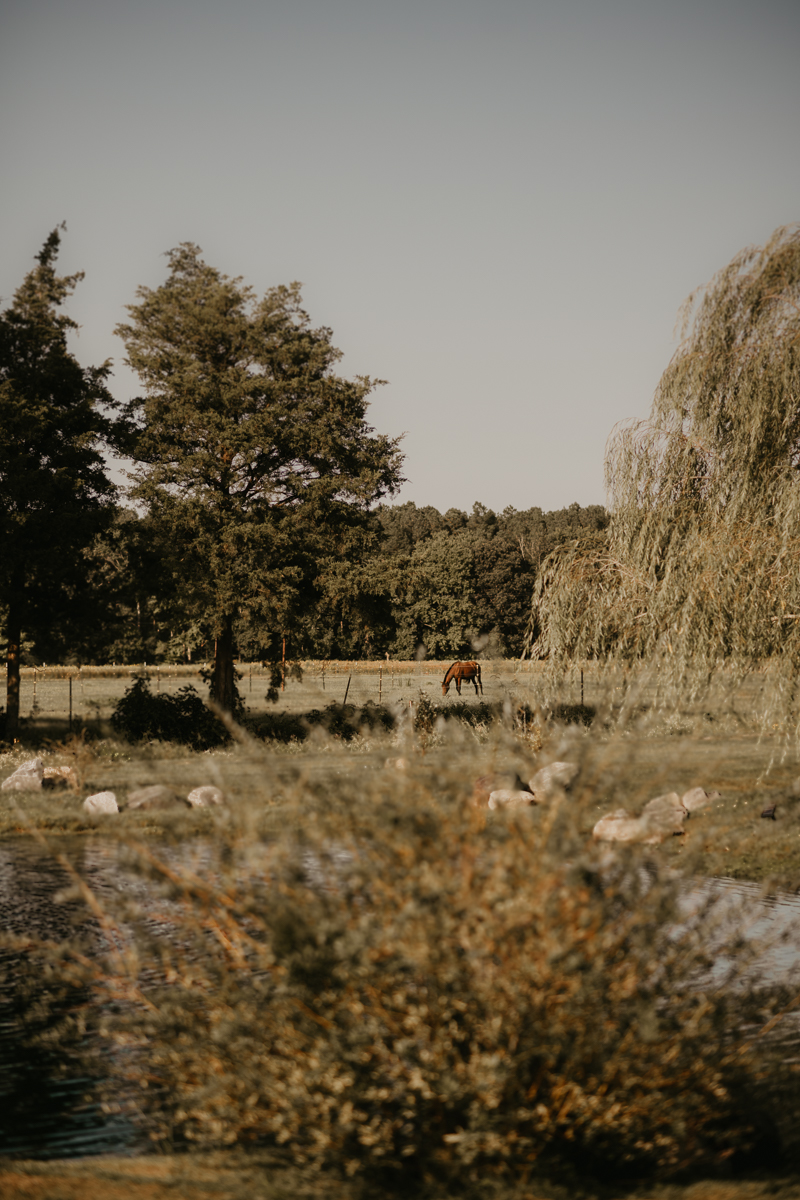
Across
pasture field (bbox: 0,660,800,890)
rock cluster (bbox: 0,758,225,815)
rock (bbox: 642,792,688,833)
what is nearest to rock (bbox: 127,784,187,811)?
rock cluster (bbox: 0,758,225,815)

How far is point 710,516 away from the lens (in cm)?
1561

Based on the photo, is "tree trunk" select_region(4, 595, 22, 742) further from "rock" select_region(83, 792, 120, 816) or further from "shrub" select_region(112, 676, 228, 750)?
"rock" select_region(83, 792, 120, 816)

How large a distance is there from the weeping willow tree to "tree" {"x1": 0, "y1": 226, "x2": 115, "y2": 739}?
1157cm

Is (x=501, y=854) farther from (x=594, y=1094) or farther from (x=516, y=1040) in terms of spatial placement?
(x=594, y=1094)

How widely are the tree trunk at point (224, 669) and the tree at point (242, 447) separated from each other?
47mm

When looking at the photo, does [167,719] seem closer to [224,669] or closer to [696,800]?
[224,669]

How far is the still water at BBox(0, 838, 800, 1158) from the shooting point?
5.21m

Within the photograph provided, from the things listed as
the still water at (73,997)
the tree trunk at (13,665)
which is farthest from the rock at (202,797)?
the tree trunk at (13,665)

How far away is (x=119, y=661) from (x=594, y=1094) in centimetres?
6378

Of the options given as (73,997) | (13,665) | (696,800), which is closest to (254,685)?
(13,665)

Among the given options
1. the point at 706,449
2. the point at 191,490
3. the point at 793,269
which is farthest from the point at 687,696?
the point at 191,490

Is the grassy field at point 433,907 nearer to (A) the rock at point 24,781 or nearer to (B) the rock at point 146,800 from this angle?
(B) the rock at point 146,800

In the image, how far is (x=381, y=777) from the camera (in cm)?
493

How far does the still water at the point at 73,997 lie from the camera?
17.1ft
